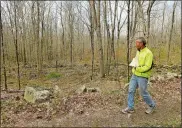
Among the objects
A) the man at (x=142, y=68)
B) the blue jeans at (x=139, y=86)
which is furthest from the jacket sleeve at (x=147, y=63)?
the blue jeans at (x=139, y=86)

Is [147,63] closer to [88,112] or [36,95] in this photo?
[88,112]

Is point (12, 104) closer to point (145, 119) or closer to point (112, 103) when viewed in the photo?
point (112, 103)

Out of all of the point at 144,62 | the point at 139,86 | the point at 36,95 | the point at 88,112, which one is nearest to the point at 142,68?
the point at 144,62

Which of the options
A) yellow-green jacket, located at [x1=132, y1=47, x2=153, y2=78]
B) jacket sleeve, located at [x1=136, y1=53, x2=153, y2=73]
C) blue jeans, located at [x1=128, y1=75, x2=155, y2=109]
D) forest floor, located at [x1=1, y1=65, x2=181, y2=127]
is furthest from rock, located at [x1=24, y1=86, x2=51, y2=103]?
jacket sleeve, located at [x1=136, y1=53, x2=153, y2=73]

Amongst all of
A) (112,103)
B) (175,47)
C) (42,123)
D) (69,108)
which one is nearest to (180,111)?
(112,103)

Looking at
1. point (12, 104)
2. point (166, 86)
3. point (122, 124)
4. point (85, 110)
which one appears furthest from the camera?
point (166, 86)

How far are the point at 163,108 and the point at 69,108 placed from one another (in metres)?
2.72

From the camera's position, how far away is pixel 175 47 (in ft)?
139

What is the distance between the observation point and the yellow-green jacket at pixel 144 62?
607 centimetres

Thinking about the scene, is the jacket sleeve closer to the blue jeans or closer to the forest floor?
the blue jeans

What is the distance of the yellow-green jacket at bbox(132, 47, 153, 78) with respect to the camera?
607cm

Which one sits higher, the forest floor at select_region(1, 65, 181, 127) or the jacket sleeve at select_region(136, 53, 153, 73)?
the jacket sleeve at select_region(136, 53, 153, 73)

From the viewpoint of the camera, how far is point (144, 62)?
20.1ft

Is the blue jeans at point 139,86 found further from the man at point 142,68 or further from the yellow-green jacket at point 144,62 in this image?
the yellow-green jacket at point 144,62
